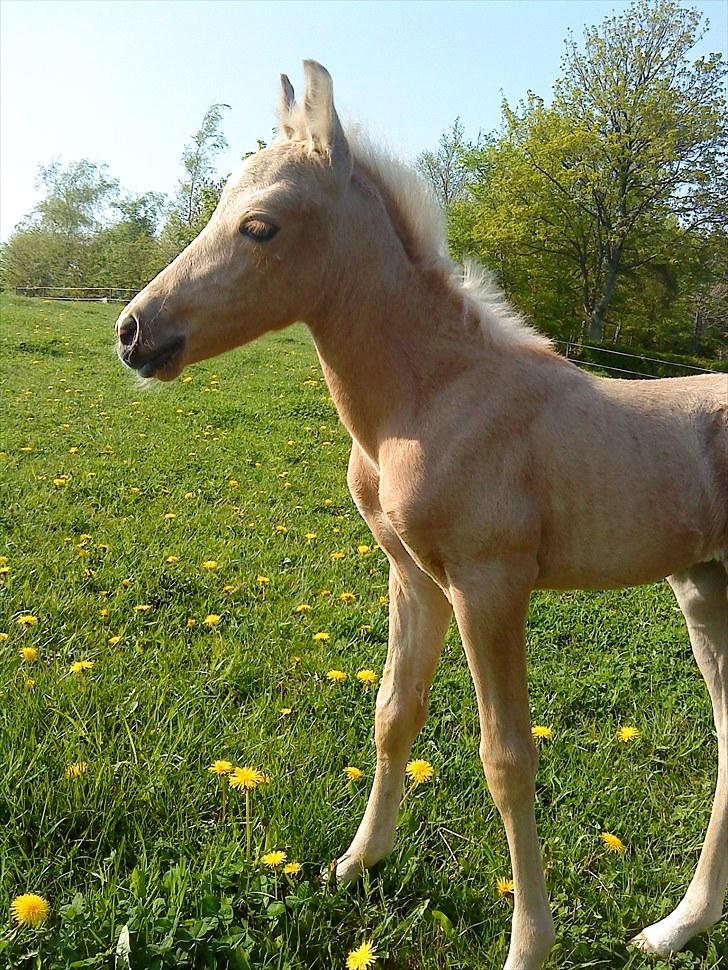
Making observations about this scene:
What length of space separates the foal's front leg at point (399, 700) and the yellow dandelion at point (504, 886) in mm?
358

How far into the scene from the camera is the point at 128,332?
1769mm

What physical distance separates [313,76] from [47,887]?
2.33 meters

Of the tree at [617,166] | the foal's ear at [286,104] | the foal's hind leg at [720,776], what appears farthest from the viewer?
the tree at [617,166]

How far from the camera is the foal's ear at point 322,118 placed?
171cm

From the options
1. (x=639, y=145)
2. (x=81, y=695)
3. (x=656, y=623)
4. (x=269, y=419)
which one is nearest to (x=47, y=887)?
(x=81, y=695)

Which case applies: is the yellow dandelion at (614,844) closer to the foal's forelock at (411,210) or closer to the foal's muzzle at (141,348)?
the foal's forelock at (411,210)

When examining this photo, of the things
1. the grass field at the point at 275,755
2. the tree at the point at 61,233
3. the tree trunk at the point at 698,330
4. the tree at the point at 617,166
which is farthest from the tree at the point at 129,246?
the grass field at the point at 275,755

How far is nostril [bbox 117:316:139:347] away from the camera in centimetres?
176

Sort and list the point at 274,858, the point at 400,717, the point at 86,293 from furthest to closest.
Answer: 1. the point at 86,293
2. the point at 400,717
3. the point at 274,858

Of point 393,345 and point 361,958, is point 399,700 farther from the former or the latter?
point 393,345

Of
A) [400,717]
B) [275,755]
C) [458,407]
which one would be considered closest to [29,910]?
[275,755]

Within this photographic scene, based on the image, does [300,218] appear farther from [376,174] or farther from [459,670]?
[459,670]

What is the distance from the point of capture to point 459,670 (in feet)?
11.6

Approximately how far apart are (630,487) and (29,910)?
191 centimetres
